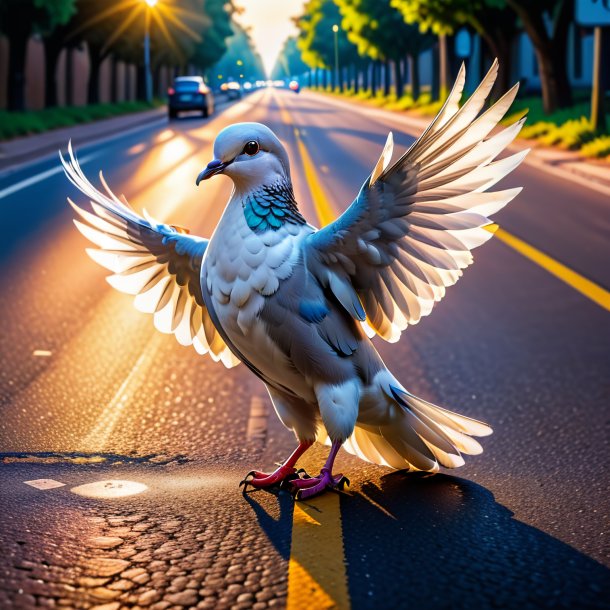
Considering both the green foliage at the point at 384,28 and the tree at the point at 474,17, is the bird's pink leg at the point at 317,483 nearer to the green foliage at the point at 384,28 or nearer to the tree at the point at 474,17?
the tree at the point at 474,17

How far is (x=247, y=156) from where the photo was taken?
3271mm

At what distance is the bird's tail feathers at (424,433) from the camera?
368 cm

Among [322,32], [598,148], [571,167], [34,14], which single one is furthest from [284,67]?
[322,32]

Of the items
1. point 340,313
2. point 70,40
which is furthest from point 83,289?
point 70,40

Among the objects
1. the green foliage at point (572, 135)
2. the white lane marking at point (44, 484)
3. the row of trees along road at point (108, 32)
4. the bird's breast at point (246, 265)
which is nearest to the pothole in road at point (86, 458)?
the white lane marking at point (44, 484)

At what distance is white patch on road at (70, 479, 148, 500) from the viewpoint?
383 cm

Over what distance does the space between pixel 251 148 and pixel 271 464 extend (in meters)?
2.04

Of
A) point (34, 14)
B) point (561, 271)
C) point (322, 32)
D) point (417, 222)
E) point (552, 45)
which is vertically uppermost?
point (322, 32)

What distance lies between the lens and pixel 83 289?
32.0ft

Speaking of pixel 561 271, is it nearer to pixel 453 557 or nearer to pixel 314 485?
pixel 314 485

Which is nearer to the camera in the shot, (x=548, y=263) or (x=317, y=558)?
(x=317, y=558)

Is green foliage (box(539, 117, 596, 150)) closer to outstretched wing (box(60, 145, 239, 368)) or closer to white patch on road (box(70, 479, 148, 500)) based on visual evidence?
outstretched wing (box(60, 145, 239, 368))

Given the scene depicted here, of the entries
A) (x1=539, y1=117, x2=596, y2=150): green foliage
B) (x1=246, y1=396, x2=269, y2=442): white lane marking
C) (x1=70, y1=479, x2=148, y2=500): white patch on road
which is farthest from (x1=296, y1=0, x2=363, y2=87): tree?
(x1=70, y1=479, x2=148, y2=500): white patch on road

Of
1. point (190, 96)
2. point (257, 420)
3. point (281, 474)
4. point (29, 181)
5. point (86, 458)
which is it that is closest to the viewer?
point (281, 474)
